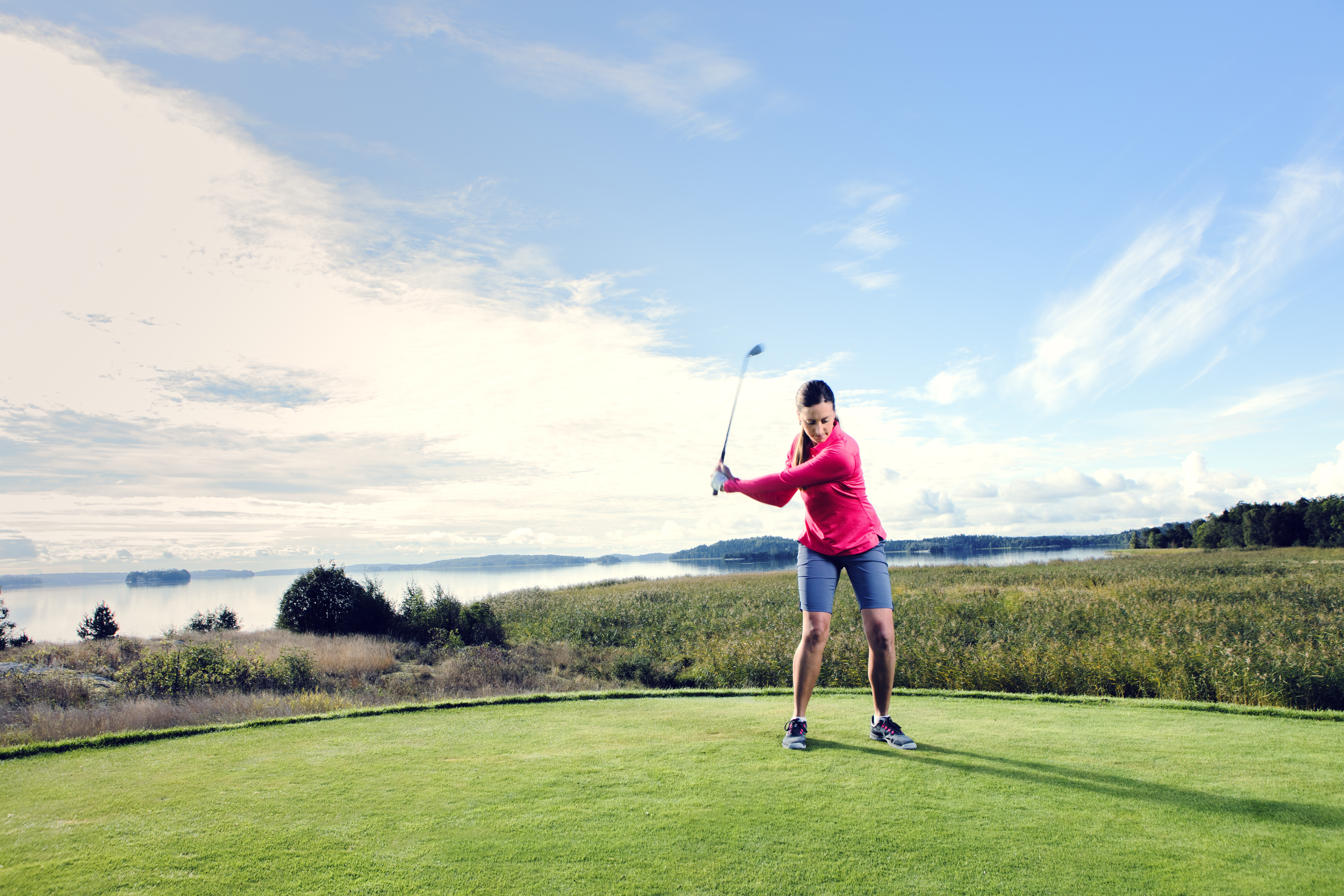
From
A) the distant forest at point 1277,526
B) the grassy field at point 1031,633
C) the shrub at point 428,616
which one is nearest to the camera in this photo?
the grassy field at point 1031,633

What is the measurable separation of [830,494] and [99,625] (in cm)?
2349

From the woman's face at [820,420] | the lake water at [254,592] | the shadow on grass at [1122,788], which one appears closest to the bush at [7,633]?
the lake water at [254,592]

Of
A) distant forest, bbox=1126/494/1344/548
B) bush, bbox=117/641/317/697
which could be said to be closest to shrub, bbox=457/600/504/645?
bush, bbox=117/641/317/697

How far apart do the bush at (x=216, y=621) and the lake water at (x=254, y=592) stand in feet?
1.50

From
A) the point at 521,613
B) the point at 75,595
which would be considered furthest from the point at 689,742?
the point at 75,595

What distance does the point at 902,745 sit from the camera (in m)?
4.03

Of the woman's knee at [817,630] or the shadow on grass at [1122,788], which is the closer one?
the shadow on grass at [1122,788]

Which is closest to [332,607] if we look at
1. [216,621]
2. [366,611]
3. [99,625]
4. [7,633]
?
[366,611]

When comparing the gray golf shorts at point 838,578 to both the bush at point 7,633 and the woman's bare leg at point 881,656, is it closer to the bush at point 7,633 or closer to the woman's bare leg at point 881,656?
the woman's bare leg at point 881,656

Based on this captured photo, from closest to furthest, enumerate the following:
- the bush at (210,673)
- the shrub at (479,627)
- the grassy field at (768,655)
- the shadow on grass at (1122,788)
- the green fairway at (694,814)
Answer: the green fairway at (694,814) → the shadow on grass at (1122,788) → the grassy field at (768,655) → the bush at (210,673) → the shrub at (479,627)

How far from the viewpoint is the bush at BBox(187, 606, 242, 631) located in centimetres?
2070

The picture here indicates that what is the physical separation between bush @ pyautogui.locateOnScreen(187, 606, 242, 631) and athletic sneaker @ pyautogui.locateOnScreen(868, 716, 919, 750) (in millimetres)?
20912

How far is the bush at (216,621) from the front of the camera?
20.7 m

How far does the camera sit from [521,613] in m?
26.3
